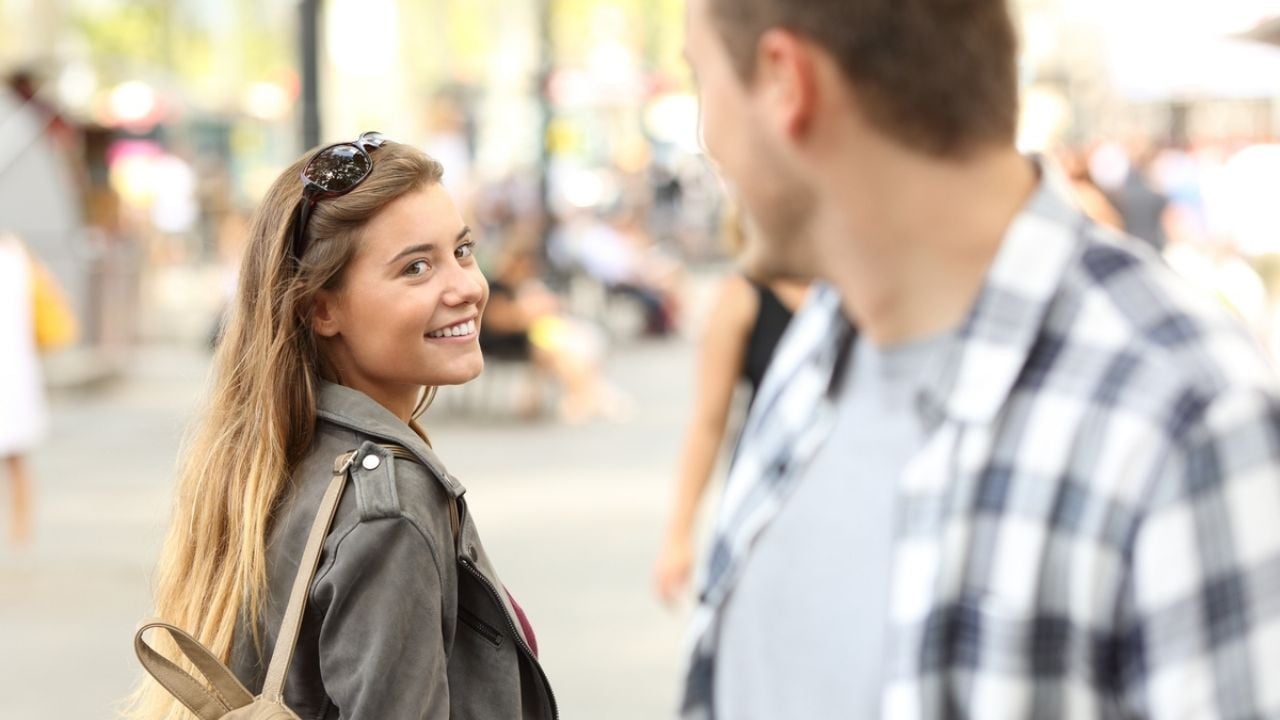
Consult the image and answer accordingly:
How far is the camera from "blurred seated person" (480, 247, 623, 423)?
49.0ft

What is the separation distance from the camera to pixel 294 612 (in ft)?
7.34

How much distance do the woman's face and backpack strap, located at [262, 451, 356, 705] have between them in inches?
9.6

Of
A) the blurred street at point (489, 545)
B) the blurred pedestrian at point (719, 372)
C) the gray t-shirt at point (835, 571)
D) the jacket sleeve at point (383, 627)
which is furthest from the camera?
the blurred street at point (489, 545)

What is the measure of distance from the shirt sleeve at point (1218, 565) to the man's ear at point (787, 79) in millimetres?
459

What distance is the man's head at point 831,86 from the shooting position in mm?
1605

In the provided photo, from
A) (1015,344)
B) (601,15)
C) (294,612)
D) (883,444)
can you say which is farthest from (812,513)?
(601,15)

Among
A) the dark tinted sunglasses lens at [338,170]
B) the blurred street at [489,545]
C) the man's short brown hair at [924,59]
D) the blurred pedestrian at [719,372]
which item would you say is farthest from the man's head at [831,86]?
the blurred pedestrian at [719,372]

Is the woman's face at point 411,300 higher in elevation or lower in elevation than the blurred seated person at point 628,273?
higher

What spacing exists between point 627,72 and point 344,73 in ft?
28.2

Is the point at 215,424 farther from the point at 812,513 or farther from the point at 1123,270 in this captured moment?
the point at 1123,270

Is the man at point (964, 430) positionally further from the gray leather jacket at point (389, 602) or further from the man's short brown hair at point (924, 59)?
the gray leather jacket at point (389, 602)

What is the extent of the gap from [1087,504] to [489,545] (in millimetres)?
8204

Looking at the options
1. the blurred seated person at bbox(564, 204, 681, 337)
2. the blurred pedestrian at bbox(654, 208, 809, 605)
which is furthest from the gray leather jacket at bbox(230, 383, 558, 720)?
the blurred seated person at bbox(564, 204, 681, 337)

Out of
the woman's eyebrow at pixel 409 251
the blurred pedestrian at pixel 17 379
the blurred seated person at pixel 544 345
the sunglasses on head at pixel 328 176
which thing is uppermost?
the sunglasses on head at pixel 328 176
